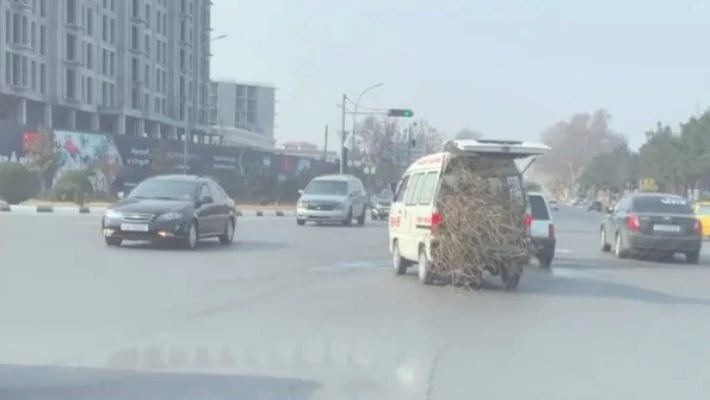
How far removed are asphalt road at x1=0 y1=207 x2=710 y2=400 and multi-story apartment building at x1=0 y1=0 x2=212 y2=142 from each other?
5107 cm

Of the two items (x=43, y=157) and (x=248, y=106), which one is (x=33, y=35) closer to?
(x=43, y=157)

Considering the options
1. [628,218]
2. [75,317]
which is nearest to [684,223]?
[628,218]

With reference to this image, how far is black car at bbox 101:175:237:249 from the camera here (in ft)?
66.7

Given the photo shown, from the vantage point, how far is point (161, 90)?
3733 inches

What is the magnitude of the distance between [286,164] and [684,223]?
187 ft

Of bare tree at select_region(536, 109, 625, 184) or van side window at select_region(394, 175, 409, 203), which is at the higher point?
bare tree at select_region(536, 109, 625, 184)

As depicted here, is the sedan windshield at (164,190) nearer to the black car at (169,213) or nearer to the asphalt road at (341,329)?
the black car at (169,213)

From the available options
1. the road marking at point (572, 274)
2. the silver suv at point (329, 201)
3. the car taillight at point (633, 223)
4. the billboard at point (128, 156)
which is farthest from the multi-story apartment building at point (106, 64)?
the road marking at point (572, 274)

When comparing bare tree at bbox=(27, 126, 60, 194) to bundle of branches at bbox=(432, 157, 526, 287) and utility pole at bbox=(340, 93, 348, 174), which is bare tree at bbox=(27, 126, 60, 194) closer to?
utility pole at bbox=(340, 93, 348, 174)

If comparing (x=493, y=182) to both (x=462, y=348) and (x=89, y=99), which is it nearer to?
(x=462, y=348)

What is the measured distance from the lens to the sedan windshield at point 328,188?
3647 centimetres

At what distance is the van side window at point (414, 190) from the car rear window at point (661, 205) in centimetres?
818

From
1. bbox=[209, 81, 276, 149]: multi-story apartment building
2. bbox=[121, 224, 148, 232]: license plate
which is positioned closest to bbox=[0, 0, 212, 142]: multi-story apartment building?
bbox=[209, 81, 276, 149]: multi-story apartment building

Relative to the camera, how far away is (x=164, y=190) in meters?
21.7
